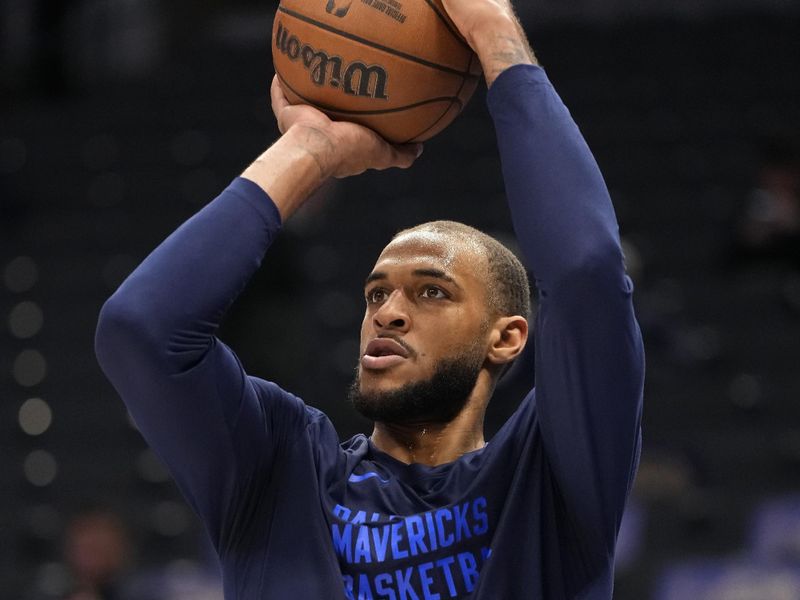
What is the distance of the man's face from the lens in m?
2.60

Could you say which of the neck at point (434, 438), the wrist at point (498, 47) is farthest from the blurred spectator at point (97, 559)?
the wrist at point (498, 47)

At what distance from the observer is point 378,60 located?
261 cm

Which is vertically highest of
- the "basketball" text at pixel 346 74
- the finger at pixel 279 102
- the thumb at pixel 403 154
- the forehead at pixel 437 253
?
the "basketball" text at pixel 346 74

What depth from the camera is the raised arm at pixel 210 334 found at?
2324 millimetres

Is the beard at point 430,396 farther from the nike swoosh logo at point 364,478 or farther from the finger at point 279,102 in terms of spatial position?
the finger at point 279,102

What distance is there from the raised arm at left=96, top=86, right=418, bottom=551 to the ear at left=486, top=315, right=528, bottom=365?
466mm

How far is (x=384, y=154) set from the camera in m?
2.71

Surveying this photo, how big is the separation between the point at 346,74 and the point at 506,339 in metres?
0.64

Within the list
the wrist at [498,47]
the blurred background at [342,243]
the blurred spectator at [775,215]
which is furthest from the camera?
the blurred spectator at [775,215]

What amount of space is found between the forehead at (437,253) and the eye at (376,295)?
0.16 ft

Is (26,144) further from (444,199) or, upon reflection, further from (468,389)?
(468,389)

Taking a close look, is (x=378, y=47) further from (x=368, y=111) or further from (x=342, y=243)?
(x=342, y=243)

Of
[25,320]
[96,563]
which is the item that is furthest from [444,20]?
[25,320]

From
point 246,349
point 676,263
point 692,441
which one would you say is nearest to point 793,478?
point 692,441
